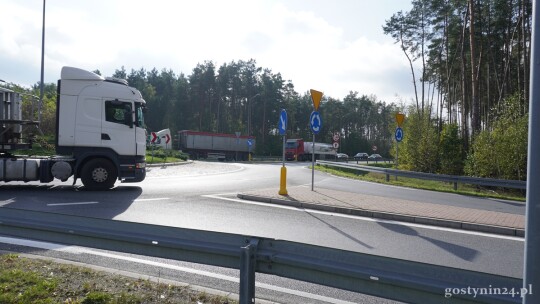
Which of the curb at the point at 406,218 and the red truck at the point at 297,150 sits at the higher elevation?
the red truck at the point at 297,150

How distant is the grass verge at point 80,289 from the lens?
396 cm

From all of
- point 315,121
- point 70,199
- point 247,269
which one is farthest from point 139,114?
point 247,269

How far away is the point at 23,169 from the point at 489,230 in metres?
12.3

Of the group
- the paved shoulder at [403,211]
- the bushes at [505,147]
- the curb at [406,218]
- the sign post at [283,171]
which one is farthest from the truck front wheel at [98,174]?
the bushes at [505,147]

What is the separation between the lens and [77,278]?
4.55 metres

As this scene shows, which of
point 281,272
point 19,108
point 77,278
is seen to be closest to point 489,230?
point 281,272

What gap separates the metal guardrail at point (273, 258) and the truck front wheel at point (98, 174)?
28.4 ft

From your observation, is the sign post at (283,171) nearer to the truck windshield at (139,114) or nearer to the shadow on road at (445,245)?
the shadow on road at (445,245)

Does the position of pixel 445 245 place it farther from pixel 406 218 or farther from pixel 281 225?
pixel 281 225

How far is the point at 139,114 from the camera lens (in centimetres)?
1303

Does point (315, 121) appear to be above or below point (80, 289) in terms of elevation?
above

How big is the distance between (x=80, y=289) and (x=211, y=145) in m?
50.3

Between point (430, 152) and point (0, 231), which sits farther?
point (430, 152)

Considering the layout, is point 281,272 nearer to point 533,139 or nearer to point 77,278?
point 533,139
